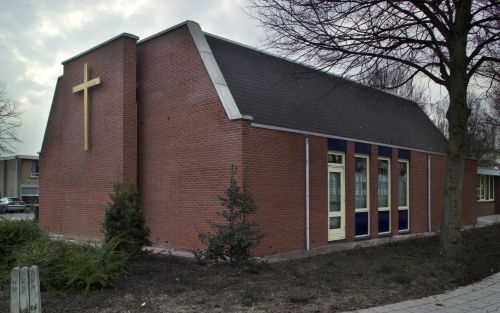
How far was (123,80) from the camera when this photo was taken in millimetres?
13938

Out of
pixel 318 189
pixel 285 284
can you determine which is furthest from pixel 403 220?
pixel 285 284

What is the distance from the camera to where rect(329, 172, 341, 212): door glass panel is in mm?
13905

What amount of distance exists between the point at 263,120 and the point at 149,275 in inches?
193

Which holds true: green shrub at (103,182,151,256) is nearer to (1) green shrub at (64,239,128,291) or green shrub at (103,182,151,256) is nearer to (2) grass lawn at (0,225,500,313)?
(2) grass lawn at (0,225,500,313)

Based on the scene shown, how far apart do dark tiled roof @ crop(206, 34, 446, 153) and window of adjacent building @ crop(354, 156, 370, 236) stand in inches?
35.2

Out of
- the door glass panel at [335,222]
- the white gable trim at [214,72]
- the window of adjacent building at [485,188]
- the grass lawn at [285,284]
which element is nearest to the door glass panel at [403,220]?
the door glass panel at [335,222]

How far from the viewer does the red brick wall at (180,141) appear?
11500 mm

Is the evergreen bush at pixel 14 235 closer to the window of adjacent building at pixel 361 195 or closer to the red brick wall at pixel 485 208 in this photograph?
the window of adjacent building at pixel 361 195

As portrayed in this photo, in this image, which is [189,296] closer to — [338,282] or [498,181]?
[338,282]

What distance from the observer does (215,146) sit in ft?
37.8

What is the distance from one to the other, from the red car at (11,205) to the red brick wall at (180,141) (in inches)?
1183

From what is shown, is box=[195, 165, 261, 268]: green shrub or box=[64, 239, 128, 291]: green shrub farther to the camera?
box=[195, 165, 261, 268]: green shrub

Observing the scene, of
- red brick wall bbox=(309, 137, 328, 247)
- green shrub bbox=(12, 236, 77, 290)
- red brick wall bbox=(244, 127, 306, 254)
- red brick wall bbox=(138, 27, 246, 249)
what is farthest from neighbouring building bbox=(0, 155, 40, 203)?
green shrub bbox=(12, 236, 77, 290)

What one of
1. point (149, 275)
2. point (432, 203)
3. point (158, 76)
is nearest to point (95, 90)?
point (158, 76)
